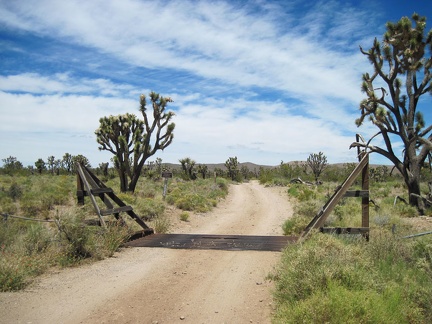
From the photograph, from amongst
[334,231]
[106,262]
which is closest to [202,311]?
[106,262]

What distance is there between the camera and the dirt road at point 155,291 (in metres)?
4.78

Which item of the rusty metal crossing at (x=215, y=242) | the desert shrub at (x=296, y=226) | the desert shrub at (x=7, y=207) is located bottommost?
the rusty metal crossing at (x=215, y=242)

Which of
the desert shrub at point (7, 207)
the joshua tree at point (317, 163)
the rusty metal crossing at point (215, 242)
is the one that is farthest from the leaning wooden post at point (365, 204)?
the joshua tree at point (317, 163)

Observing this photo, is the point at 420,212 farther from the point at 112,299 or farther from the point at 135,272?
the point at 112,299

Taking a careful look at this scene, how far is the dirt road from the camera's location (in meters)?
4.78

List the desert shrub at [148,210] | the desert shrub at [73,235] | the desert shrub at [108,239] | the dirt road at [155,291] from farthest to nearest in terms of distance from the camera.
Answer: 1. the desert shrub at [148,210]
2. the desert shrub at [108,239]
3. the desert shrub at [73,235]
4. the dirt road at [155,291]

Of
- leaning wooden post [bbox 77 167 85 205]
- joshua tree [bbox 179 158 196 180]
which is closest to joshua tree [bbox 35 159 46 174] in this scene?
joshua tree [bbox 179 158 196 180]

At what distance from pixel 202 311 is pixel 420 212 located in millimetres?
13390

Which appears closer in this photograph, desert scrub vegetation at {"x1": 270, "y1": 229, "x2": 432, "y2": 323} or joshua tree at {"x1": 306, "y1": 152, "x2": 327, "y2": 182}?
desert scrub vegetation at {"x1": 270, "y1": 229, "x2": 432, "y2": 323}

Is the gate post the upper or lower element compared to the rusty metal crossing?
upper

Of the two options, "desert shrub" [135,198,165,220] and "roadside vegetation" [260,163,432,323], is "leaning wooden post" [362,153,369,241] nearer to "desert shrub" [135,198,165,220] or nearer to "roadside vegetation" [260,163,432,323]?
"roadside vegetation" [260,163,432,323]

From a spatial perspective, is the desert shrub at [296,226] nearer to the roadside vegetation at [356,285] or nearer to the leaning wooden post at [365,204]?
the leaning wooden post at [365,204]

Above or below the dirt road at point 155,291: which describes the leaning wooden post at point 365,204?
above

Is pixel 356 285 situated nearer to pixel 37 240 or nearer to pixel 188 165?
pixel 37 240
